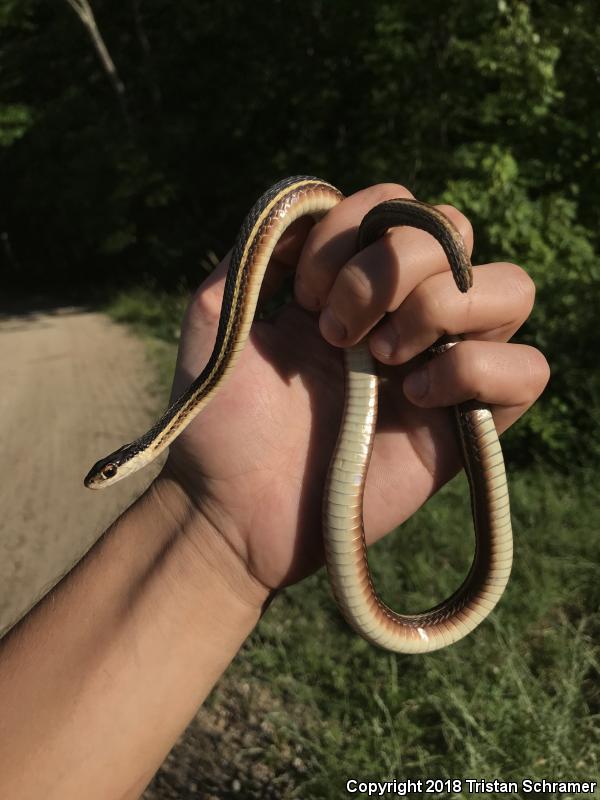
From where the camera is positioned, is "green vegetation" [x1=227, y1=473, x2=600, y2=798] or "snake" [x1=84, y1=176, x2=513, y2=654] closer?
"snake" [x1=84, y1=176, x2=513, y2=654]

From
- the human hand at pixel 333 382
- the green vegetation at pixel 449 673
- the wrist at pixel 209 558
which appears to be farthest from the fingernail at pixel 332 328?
the green vegetation at pixel 449 673

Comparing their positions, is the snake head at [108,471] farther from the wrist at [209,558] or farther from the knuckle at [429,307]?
the knuckle at [429,307]

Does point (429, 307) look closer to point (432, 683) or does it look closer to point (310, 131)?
point (432, 683)

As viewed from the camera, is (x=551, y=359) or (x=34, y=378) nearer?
(x=551, y=359)

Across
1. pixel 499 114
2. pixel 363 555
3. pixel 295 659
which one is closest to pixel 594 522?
pixel 295 659

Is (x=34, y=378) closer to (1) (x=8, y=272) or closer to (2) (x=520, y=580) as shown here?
(2) (x=520, y=580)

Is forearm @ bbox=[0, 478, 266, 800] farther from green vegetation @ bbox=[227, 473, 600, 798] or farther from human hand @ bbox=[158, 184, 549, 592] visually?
green vegetation @ bbox=[227, 473, 600, 798]

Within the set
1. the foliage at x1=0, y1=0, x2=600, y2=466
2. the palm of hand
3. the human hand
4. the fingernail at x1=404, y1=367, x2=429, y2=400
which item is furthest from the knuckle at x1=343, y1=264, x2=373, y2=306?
the foliage at x1=0, y1=0, x2=600, y2=466
